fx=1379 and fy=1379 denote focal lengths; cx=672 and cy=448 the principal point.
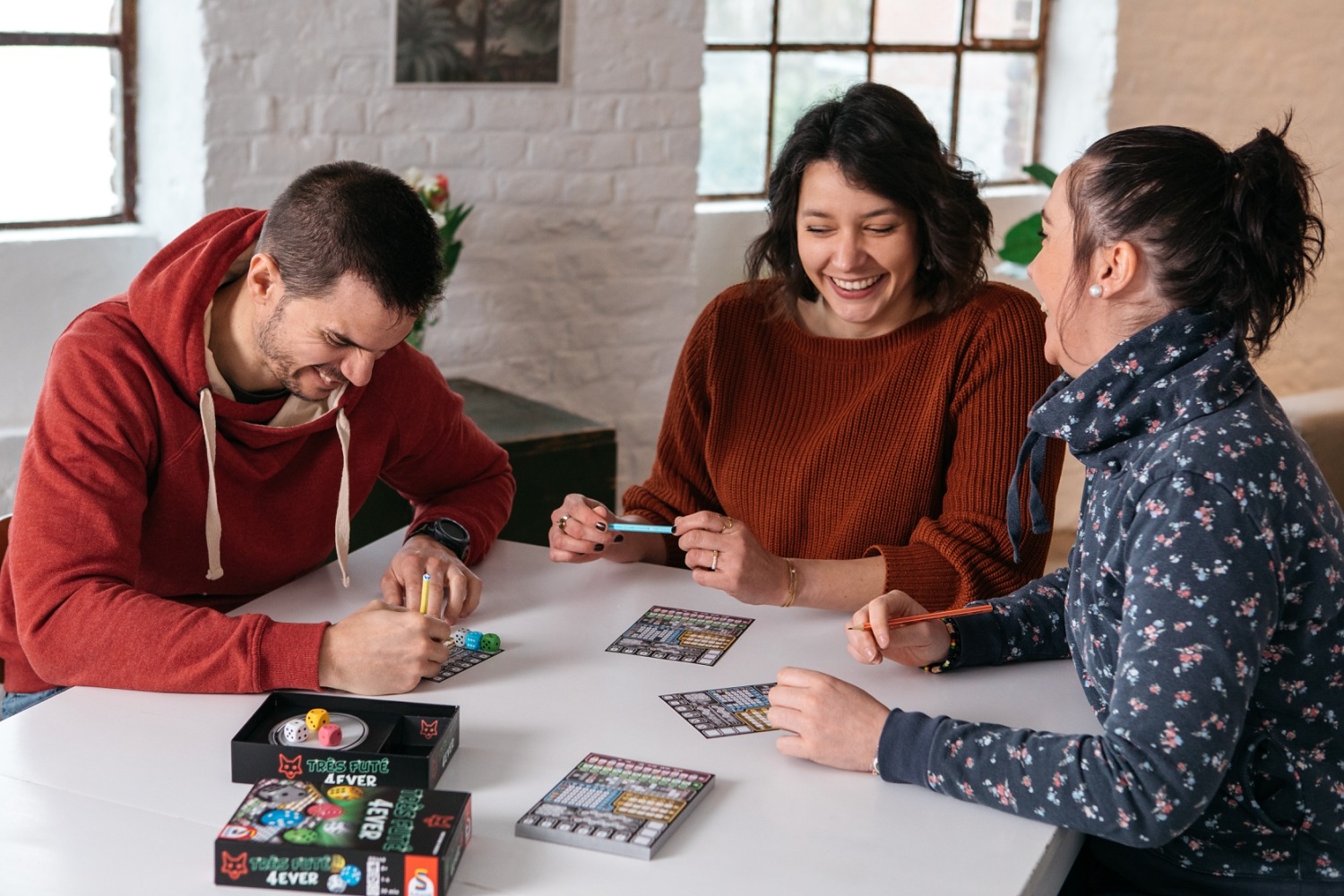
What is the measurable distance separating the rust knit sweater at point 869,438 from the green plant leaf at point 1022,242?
6.79ft

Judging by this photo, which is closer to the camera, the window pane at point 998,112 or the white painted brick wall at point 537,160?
the white painted brick wall at point 537,160

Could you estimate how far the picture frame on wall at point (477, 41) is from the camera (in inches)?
131

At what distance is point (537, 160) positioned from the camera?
357cm

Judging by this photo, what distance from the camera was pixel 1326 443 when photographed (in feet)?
10.9

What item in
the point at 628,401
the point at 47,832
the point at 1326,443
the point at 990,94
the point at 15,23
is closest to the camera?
the point at 47,832

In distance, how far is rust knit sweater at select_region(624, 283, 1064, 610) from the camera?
6.76 feet

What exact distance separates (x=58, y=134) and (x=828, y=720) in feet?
8.28

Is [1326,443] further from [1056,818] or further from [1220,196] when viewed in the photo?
[1056,818]

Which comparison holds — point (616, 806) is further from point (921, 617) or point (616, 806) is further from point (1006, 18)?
point (1006, 18)

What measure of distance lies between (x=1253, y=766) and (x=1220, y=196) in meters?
0.58

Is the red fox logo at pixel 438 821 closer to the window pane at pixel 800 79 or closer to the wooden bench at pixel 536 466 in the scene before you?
the wooden bench at pixel 536 466

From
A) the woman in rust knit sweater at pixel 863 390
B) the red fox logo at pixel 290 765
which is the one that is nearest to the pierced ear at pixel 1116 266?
the woman in rust knit sweater at pixel 863 390

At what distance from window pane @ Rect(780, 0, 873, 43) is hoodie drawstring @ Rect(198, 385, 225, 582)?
2912mm

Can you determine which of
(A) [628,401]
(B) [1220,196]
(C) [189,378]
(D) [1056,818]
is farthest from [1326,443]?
(C) [189,378]
